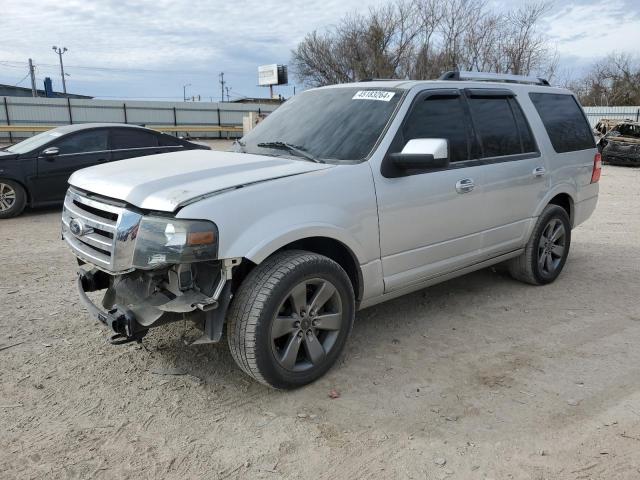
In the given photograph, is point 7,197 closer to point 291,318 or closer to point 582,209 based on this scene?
point 291,318

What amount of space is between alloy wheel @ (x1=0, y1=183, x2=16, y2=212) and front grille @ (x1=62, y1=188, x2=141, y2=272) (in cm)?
571

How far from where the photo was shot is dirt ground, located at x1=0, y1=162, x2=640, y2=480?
264 cm

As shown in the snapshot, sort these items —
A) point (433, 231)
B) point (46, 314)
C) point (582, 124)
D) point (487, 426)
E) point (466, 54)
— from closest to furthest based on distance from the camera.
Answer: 1. point (487, 426)
2. point (433, 231)
3. point (46, 314)
4. point (582, 124)
5. point (466, 54)

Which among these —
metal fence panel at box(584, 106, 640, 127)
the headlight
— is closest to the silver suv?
the headlight

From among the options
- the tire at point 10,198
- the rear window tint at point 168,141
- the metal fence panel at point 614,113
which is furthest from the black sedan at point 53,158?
the metal fence panel at point 614,113

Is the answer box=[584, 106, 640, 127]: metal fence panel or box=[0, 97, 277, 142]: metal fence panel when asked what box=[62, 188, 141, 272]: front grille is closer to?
box=[0, 97, 277, 142]: metal fence panel

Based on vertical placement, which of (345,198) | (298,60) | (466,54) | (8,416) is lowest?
(8,416)

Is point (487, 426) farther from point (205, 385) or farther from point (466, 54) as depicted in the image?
point (466, 54)

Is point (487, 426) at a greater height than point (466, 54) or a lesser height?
lesser

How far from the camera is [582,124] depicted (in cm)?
552

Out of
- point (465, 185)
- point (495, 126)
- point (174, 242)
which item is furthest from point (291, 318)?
point (495, 126)

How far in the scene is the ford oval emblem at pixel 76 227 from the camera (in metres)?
3.28

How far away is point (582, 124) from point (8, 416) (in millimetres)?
5592

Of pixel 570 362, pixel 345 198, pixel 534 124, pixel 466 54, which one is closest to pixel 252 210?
pixel 345 198
